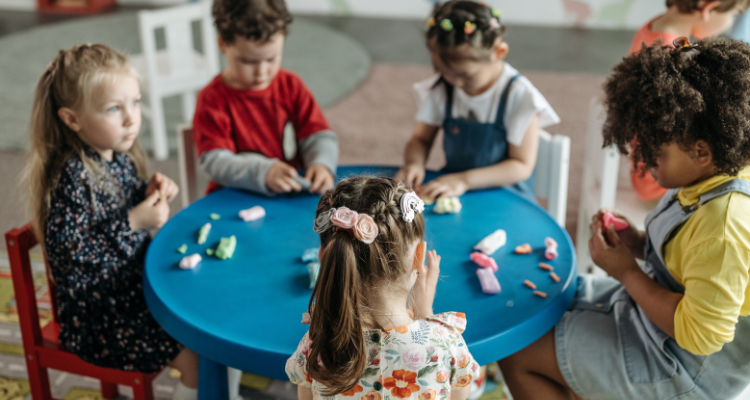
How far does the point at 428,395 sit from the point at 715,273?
Result: 0.55m

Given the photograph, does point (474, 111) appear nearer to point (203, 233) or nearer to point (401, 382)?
point (203, 233)

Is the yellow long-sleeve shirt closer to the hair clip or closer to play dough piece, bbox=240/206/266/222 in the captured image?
the hair clip

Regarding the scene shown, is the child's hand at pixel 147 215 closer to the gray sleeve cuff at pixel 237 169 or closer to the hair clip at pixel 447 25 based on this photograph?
the gray sleeve cuff at pixel 237 169

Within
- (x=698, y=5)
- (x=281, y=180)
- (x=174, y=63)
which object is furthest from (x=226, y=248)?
(x=174, y=63)

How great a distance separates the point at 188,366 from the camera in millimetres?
1600

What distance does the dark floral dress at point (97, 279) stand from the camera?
1.54m

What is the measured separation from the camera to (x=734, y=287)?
1188mm

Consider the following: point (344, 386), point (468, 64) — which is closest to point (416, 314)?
point (344, 386)

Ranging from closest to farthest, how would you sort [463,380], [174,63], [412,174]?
[463,380]
[412,174]
[174,63]

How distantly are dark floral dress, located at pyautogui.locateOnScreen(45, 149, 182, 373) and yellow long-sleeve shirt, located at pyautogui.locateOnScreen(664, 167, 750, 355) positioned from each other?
43.9 inches

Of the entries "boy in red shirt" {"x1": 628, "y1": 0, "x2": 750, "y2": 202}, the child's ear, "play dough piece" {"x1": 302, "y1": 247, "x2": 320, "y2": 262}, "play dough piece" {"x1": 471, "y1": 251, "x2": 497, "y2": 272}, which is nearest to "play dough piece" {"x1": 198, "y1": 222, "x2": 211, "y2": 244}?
"play dough piece" {"x1": 302, "y1": 247, "x2": 320, "y2": 262}

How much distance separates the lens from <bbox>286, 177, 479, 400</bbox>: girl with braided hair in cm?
103

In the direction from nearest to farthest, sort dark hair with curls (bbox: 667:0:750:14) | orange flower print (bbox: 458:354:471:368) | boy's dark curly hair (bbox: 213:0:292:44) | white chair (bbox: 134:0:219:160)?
orange flower print (bbox: 458:354:471:368)
boy's dark curly hair (bbox: 213:0:292:44)
dark hair with curls (bbox: 667:0:750:14)
white chair (bbox: 134:0:219:160)

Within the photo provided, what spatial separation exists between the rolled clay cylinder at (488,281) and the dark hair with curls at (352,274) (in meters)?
0.29
